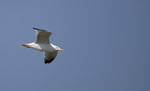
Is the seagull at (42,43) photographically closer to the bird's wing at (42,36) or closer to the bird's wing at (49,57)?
the bird's wing at (42,36)

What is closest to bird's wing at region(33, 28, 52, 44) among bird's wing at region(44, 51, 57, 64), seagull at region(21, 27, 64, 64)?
seagull at region(21, 27, 64, 64)

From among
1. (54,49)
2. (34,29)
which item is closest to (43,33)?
(34,29)

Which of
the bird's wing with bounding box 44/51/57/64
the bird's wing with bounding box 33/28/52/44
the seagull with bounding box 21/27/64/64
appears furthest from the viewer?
the bird's wing with bounding box 44/51/57/64

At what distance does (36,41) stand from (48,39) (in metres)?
0.94

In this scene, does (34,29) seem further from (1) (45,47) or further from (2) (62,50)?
(2) (62,50)

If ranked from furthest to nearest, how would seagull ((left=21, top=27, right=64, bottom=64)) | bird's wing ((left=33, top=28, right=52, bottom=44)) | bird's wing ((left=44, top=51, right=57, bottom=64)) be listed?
1. bird's wing ((left=44, top=51, right=57, bottom=64))
2. seagull ((left=21, top=27, right=64, bottom=64))
3. bird's wing ((left=33, top=28, right=52, bottom=44))

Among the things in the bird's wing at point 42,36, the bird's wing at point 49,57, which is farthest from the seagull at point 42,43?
the bird's wing at point 49,57

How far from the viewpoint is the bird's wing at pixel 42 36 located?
23.6 m

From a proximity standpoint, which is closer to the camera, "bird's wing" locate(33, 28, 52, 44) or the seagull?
"bird's wing" locate(33, 28, 52, 44)

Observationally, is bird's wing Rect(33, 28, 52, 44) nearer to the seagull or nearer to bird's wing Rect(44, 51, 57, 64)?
the seagull

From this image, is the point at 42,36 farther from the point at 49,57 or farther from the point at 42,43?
the point at 49,57

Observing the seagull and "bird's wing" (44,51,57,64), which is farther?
"bird's wing" (44,51,57,64)

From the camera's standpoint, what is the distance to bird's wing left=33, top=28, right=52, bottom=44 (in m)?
23.6

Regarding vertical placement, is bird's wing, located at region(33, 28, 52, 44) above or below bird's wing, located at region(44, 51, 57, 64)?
above
